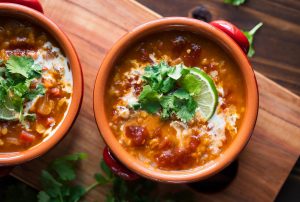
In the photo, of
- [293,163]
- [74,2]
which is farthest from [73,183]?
[293,163]

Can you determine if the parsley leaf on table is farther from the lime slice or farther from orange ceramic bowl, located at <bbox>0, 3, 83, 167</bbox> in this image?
the lime slice

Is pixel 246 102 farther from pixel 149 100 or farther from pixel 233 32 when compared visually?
pixel 149 100

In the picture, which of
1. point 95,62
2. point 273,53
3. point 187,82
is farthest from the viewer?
point 273,53

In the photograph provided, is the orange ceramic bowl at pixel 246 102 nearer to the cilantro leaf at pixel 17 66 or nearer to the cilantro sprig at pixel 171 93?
the cilantro sprig at pixel 171 93

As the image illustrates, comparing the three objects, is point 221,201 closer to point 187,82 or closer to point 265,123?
point 265,123

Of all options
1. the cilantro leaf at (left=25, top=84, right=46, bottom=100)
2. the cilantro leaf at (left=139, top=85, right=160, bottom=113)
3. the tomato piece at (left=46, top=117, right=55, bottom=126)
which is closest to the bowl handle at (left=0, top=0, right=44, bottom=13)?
the cilantro leaf at (left=25, top=84, right=46, bottom=100)

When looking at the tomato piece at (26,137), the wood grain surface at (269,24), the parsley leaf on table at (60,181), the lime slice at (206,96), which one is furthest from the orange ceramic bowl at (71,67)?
the wood grain surface at (269,24)

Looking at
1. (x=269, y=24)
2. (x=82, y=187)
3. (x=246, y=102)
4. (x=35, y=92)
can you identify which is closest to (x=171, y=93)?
(x=246, y=102)
